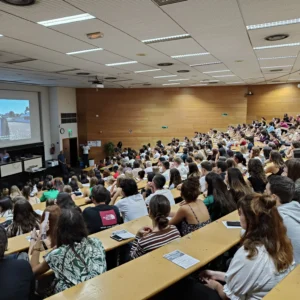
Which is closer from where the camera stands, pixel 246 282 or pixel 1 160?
pixel 246 282

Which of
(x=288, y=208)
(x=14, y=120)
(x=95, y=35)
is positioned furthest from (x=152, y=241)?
(x=14, y=120)

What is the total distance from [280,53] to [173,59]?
2675 millimetres

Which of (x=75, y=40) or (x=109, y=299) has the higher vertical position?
(x=75, y=40)

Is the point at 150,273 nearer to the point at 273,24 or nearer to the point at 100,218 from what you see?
the point at 100,218

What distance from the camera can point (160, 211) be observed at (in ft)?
8.70

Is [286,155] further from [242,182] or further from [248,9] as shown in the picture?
[248,9]

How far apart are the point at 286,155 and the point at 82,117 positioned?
12327mm

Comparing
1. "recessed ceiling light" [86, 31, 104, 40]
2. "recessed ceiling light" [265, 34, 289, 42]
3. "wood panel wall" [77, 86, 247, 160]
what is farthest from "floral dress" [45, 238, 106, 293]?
"wood panel wall" [77, 86, 247, 160]

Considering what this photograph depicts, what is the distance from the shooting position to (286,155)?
7.27 m

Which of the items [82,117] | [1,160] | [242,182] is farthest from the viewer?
[82,117]

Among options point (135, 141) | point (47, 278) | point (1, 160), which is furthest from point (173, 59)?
point (135, 141)

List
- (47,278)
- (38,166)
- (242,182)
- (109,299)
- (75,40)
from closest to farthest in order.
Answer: (109,299)
(47,278)
(242,182)
(75,40)
(38,166)

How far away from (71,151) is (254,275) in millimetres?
15851

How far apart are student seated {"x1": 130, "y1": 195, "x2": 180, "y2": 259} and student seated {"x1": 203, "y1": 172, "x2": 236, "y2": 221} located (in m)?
1.01
